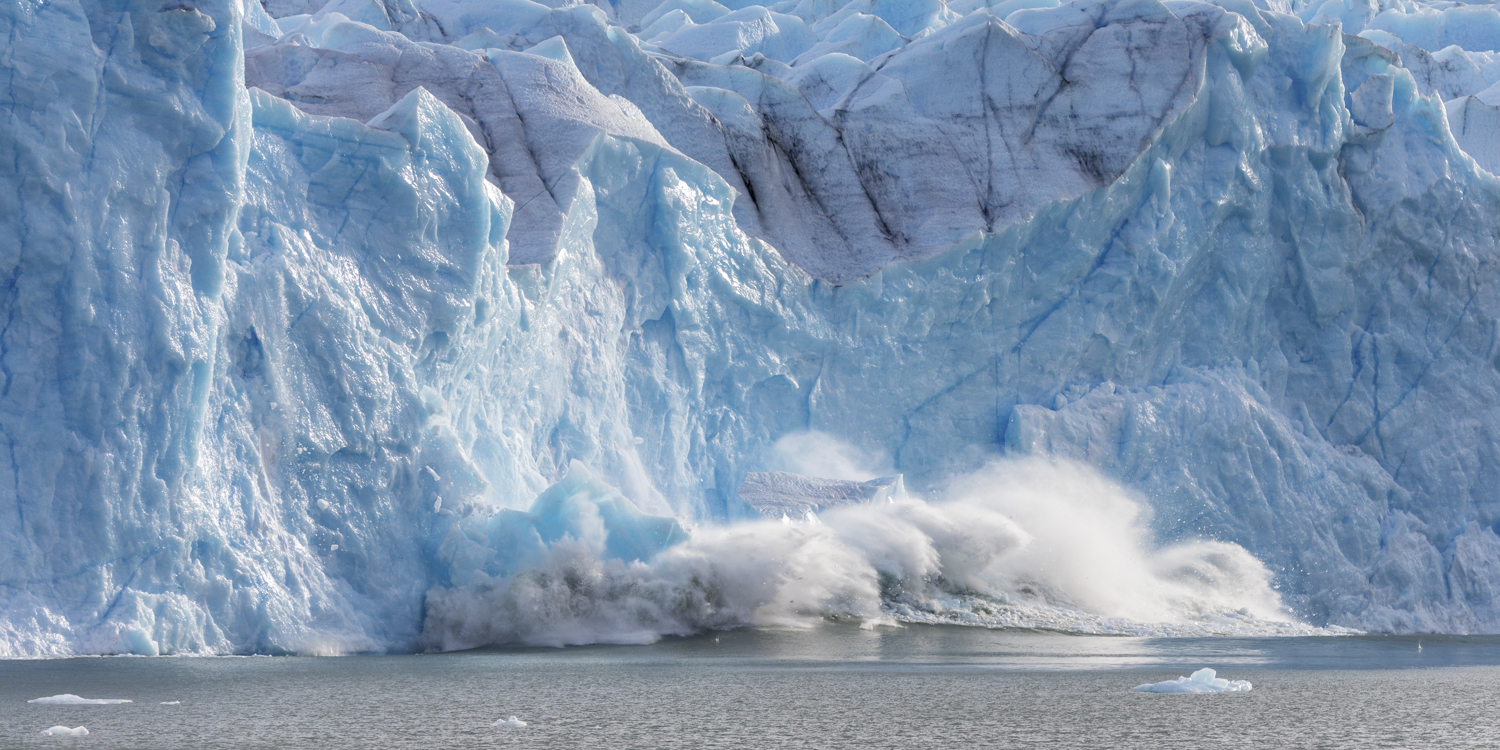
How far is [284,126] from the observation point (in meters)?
15.2

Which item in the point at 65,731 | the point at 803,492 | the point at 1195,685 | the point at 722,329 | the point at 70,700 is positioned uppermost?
the point at 722,329

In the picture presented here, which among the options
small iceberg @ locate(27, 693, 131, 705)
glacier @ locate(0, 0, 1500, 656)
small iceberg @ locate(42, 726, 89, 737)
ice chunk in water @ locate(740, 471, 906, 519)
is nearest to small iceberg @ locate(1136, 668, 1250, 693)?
glacier @ locate(0, 0, 1500, 656)

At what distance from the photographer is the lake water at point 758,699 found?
8438 mm

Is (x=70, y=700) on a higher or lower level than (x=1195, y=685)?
lower

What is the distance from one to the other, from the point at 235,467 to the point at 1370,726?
9.17 m

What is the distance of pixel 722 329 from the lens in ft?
63.8

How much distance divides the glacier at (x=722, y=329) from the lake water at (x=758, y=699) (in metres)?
1.30

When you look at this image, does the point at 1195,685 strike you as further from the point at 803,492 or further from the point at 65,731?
the point at 803,492

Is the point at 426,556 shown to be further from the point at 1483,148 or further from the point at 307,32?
the point at 1483,148

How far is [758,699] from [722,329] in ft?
31.0

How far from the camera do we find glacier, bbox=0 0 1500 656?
13.1 m

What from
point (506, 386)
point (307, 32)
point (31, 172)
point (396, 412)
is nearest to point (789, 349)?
point (506, 386)

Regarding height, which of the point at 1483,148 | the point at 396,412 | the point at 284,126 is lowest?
the point at 396,412

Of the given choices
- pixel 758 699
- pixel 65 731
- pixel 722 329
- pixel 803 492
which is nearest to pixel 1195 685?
pixel 758 699
